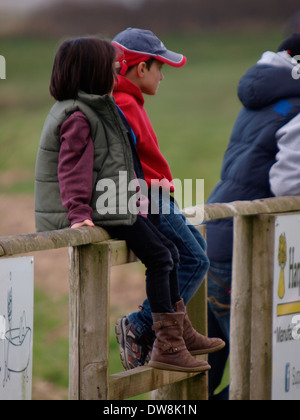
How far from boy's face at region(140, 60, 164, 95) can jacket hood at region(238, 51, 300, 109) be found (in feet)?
2.55

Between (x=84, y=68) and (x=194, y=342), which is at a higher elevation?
(x=84, y=68)

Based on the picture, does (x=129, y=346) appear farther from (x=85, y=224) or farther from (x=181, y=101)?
(x=181, y=101)

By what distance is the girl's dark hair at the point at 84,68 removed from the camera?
7.46 ft

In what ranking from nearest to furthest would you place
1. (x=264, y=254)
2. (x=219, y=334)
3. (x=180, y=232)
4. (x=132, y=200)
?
(x=132, y=200), (x=180, y=232), (x=264, y=254), (x=219, y=334)

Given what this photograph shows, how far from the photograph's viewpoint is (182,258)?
8.13ft

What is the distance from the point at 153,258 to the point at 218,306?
3.54 ft

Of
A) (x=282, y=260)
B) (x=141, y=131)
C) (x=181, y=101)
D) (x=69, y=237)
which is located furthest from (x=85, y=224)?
(x=181, y=101)

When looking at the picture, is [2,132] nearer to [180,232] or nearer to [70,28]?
[70,28]

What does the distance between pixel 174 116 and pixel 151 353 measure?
16548mm

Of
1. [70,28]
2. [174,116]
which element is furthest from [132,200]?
[70,28]

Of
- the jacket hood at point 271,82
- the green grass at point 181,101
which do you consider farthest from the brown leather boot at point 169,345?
the green grass at point 181,101

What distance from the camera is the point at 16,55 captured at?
2367 cm

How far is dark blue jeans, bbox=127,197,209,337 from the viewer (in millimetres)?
2436

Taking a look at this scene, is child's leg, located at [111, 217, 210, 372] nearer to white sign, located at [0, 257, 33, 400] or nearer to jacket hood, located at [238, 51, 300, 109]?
white sign, located at [0, 257, 33, 400]
